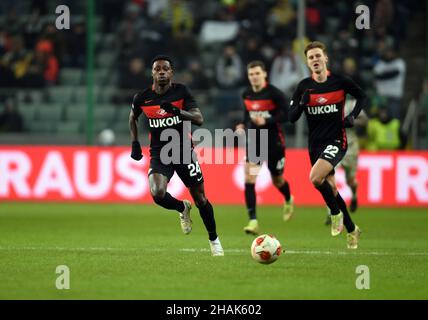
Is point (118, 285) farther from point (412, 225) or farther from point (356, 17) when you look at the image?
point (356, 17)

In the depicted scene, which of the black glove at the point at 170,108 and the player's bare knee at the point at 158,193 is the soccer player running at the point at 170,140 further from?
the black glove at the point at 170,108

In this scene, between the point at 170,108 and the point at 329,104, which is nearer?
the point at 170,108

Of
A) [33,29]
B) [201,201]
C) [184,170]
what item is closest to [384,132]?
[33,29]

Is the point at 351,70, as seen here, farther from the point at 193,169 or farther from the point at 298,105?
the point at 193,169

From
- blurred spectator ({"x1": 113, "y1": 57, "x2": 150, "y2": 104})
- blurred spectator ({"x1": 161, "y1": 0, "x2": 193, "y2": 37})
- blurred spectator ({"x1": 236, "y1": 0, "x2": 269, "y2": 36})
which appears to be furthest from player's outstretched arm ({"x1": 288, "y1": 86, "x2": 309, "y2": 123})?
blurred spectator ({"x1": 161, "y1": 0, "x2": 193, "y2": 37})

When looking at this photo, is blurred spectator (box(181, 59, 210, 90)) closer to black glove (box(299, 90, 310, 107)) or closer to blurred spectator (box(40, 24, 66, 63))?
blurred spectator (box(40, 24, 66, 63))

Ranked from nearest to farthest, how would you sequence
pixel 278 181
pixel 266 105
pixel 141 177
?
pixel 266 105
pixel 278 181
pixel 141 177

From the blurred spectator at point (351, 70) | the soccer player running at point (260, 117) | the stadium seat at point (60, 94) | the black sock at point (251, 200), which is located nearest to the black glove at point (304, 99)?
the soccer player running at point (260, 117)

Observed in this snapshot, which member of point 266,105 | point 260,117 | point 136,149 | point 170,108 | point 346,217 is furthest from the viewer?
point 266,105

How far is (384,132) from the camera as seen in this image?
20.6m

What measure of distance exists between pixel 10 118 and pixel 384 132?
7.84 metres

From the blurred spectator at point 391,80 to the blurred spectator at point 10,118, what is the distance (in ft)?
25.1

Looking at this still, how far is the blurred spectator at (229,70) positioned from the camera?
21.5 meters
